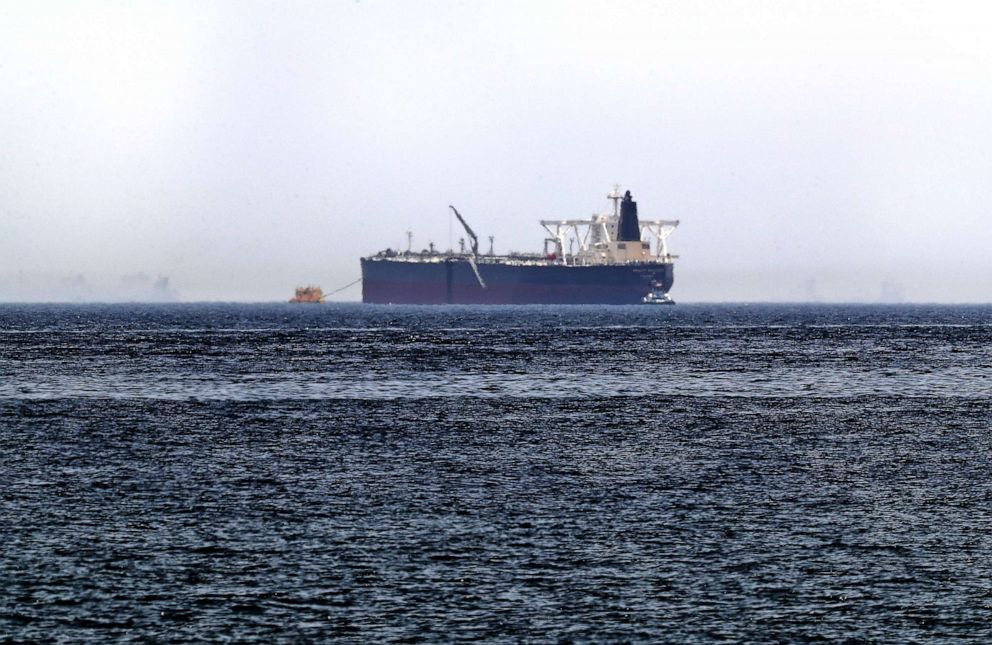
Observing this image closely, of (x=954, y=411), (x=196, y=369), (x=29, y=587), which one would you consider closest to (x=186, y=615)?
(x=29, y=587)

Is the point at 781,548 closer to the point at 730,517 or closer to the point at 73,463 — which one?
the point at 730,517

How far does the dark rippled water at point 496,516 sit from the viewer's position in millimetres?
16188

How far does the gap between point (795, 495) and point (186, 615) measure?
13120 millimetres

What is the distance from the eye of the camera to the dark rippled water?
16.2m

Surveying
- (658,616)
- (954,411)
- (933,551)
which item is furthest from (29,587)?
(954,411)

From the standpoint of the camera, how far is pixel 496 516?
74.5ft

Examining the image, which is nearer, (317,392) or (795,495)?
(795,495)

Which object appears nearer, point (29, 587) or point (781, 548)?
point (29, 587)

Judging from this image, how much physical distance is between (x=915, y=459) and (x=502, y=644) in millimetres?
18414

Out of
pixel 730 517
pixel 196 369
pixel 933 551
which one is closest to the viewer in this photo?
pixel 933 551

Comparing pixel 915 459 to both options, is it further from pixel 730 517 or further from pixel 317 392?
A: pixel 317 392

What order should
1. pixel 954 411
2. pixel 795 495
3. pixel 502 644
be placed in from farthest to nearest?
pixel 954 411 → pixel 795 495 → pixel 502 644

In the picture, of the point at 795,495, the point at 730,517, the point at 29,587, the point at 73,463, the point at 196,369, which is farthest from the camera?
the point at 196,369

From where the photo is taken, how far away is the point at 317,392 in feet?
173
